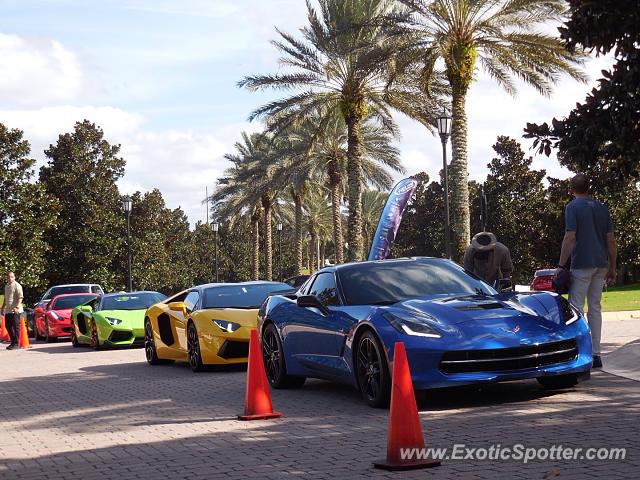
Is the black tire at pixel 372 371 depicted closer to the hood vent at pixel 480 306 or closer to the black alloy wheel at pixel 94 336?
the hood vent at pixel 480 306

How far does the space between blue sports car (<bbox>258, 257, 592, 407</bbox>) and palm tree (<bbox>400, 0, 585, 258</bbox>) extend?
17448mm

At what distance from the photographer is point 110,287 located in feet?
208

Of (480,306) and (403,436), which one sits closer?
(403,436)

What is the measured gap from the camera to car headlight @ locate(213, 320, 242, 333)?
48.5 feet

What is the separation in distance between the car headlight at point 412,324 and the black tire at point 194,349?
5.98 metres

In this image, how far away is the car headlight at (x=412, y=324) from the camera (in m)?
9.30

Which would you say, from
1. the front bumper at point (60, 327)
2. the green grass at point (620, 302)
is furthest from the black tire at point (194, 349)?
the green grass at point (620, 302)

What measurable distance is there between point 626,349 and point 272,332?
4.60 metres

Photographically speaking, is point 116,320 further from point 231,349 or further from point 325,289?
point 325,289

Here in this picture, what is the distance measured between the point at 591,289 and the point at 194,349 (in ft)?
19.7

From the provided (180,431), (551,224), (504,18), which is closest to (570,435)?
(180,431)

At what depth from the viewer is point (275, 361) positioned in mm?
12250

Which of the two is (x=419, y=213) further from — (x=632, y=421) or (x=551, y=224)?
(x=632, y=421)

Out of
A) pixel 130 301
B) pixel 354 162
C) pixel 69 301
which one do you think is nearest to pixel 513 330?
pixel 130 301
